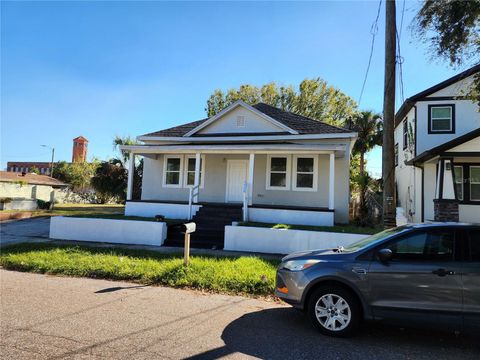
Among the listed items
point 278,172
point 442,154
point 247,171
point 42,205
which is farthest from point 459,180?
point 42,205

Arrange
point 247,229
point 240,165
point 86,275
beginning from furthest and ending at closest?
1. point 240,165
2. point 247,229
3. point 86,275

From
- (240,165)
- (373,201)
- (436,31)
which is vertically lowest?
(373,201)

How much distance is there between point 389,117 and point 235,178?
8010 mm

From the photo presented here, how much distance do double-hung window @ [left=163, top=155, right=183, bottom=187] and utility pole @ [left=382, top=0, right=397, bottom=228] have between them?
1001cm

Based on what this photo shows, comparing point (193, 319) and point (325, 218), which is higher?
point (325, 218)

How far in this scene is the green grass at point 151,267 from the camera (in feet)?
23.9

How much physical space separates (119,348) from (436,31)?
31.2 feet

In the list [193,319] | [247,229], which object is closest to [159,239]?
[247,229]

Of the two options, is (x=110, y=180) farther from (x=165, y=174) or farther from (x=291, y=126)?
(x=291, y=126)

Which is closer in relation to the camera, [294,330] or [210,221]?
[294,330]

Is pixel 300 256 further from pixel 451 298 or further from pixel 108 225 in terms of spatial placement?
pixel 108 225

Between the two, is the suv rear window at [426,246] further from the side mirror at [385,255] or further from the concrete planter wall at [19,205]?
the concrete planter wall at [19,205]

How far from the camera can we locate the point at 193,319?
5.33 metres

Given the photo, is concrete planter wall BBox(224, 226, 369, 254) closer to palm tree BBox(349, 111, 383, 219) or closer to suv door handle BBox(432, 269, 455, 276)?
suv door handle BBox(432, 269, 455, 276)
